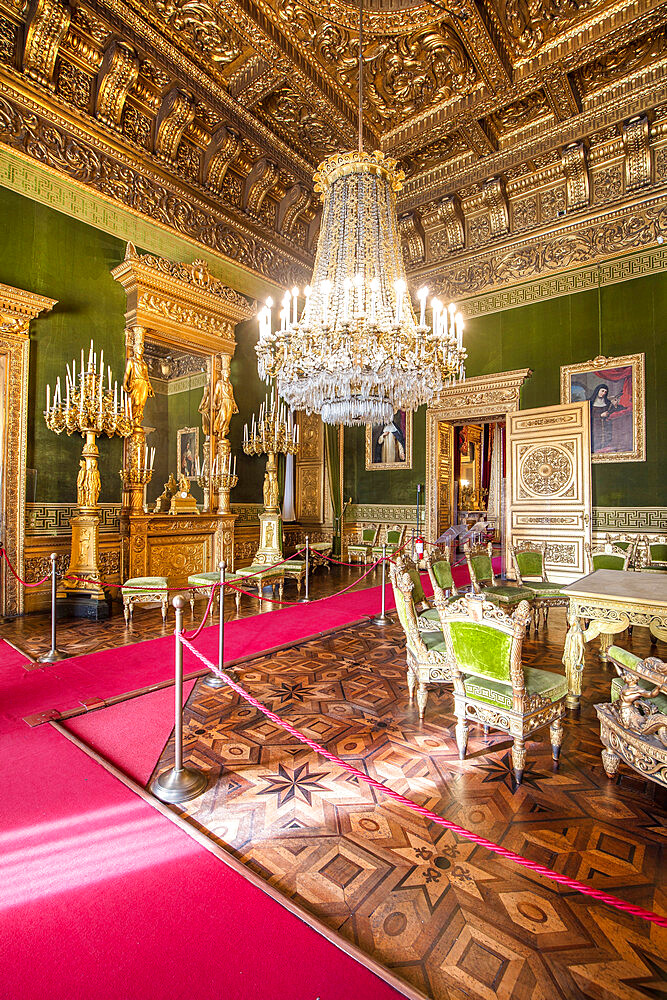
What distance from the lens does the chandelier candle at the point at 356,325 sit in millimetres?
4312

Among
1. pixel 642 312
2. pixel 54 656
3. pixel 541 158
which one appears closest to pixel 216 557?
pixel 54 656

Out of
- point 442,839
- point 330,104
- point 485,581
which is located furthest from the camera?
point 330,104

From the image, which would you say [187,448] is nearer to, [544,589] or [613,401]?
[544,589]

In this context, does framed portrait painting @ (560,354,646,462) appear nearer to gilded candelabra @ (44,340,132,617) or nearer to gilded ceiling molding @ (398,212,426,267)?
gilded ceiling molding @ (398,212,426,267)

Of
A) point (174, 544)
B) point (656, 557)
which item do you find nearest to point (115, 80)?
point (174, 544)

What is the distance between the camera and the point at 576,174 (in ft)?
25.3

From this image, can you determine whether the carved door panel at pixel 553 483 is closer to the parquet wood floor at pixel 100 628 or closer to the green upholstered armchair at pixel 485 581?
the green upholstered armchair at pixel 485 581

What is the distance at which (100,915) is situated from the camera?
156cm

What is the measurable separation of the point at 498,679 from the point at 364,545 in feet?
23.7

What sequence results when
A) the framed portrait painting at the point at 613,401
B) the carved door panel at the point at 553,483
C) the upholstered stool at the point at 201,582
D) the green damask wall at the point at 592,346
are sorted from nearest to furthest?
the upholstered stool at the point at 201,582, the green damask wall at the point at 592,346, the framed portrait painting at the point at 613,401, the carved door panel at the point at 553,483

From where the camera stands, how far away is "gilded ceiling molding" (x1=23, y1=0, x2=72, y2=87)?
5375 mm

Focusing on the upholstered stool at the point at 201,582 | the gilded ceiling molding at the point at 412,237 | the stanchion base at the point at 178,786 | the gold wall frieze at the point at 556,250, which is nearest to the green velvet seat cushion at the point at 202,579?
the upholstered stool at the point at 201,582

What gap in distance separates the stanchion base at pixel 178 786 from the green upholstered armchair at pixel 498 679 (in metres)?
1.42

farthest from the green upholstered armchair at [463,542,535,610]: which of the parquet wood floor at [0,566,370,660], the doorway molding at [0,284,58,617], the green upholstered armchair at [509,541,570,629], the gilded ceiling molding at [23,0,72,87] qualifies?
the gilded ceiling molding at [23,0,72,87]
